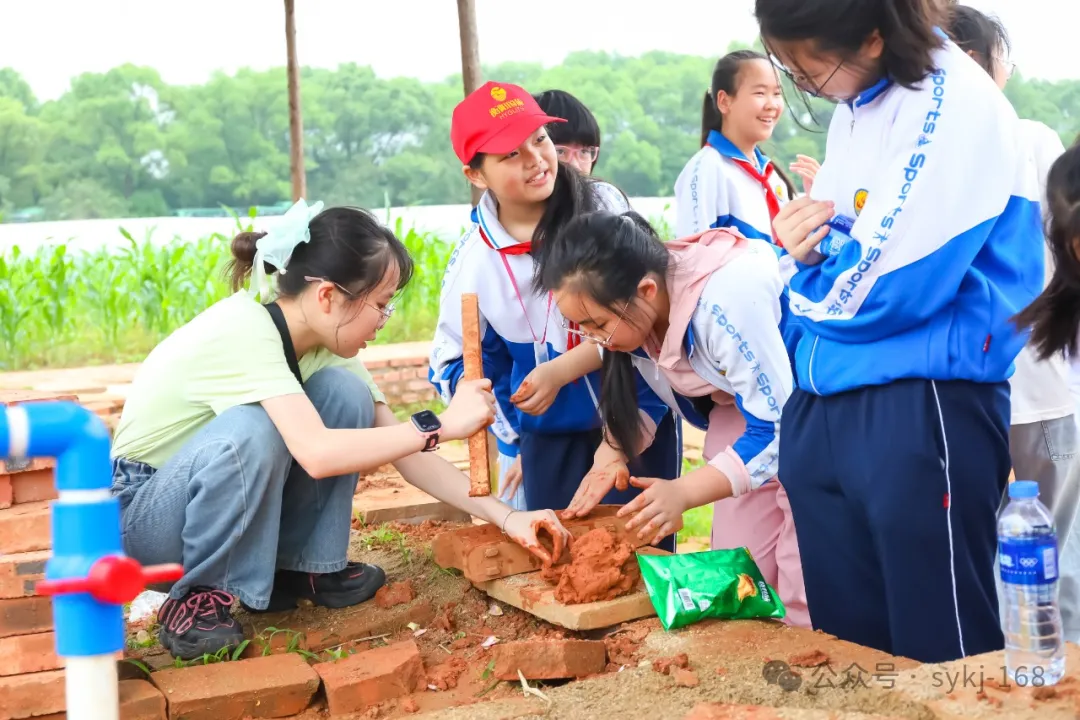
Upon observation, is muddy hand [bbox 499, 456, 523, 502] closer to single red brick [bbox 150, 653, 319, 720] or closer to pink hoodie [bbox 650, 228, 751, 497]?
pink hoodie [bbox 650, 228, 751, 497]

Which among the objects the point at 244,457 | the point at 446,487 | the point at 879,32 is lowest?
the point at 446,487

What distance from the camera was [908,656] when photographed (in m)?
2.35

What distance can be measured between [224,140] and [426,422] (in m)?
10.3

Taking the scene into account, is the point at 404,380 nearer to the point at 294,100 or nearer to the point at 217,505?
the point at 294,100

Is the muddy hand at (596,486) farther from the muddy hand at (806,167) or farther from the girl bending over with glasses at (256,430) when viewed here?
the muddy hand at (806,167)

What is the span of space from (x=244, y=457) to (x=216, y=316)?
1.34 feet

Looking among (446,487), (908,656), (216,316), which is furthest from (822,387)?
(216,316)

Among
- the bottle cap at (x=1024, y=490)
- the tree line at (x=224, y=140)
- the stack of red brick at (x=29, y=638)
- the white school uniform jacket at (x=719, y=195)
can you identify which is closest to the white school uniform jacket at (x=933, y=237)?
the bottle cap at (x=1024, y=490)

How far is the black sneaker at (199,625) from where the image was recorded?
9.16 ft

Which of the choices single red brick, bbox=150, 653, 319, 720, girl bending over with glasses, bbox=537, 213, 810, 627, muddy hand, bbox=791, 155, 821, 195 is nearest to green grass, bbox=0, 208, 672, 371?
muddy hand, bbox=791, 155, 821, 195

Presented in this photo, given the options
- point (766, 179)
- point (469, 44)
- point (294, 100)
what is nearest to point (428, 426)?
point (766, 179)

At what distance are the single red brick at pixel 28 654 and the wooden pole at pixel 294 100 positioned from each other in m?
4.95

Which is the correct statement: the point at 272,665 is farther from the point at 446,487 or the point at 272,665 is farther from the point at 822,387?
the point at 822,387

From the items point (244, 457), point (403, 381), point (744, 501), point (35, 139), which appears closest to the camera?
point (244, 457)
